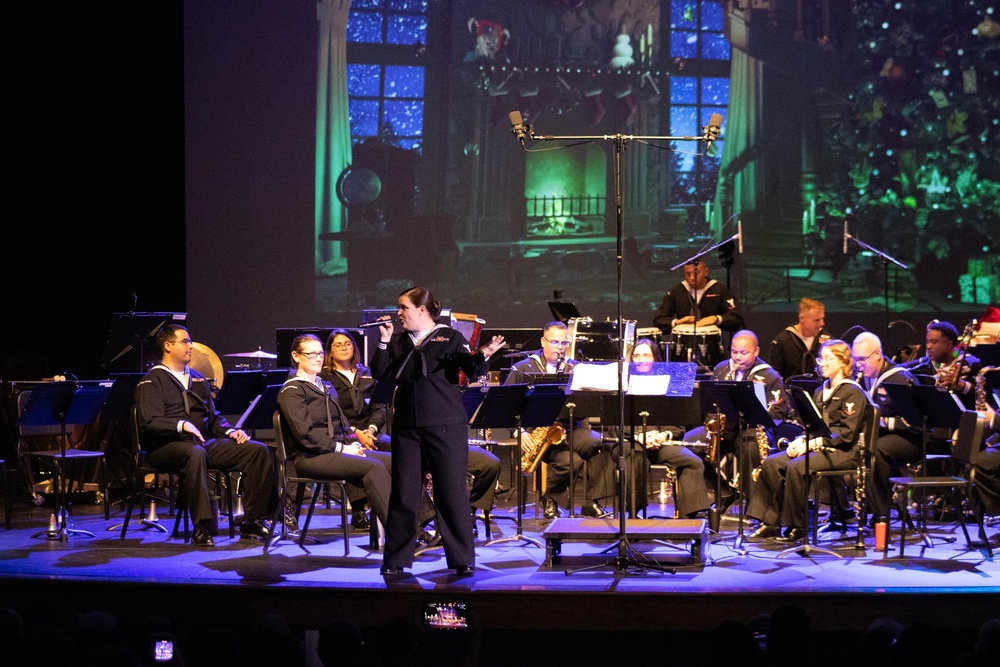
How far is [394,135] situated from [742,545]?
6489 mm

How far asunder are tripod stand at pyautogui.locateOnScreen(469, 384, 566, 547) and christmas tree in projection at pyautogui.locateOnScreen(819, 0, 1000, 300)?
5676 mm

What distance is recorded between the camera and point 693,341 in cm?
1016

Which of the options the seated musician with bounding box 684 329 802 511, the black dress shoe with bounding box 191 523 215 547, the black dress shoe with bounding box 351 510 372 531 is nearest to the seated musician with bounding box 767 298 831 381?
the seated musician with bounding box 684 329 802 511

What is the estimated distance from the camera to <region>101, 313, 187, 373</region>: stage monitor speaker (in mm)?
9547

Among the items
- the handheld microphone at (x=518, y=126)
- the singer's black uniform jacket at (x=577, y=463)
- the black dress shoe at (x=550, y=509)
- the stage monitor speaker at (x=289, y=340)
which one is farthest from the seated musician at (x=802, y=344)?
the handheld microphone at (x=518, y=126)

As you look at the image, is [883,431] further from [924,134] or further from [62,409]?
[62,409]

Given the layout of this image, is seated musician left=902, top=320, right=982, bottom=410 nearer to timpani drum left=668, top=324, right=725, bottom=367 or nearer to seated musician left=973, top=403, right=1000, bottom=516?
seated musician left=973, top=403, right=1000, bottom=516

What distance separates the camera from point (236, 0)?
1203cm

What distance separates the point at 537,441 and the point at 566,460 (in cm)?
27

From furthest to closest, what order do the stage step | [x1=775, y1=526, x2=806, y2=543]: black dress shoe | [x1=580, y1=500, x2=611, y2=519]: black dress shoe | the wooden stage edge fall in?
[x1=580, y1=500, x2=611, y2=519]: black dress shoe < [x1=775, y1=526, x2=806, y2=543]: black dress shoe < the stage step < the wooden stage edge

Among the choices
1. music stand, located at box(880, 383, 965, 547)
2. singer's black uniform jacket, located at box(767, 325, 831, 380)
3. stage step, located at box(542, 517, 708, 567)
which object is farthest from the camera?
singer's black uniform jacket, located at box(767, 325, 831, 380)

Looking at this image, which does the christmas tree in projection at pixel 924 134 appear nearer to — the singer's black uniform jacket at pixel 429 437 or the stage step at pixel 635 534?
the stage step at pixel 635 534

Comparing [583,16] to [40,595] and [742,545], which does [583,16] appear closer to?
[742,545]

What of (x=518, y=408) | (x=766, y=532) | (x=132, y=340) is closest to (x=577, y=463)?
(x=518, y=408)
